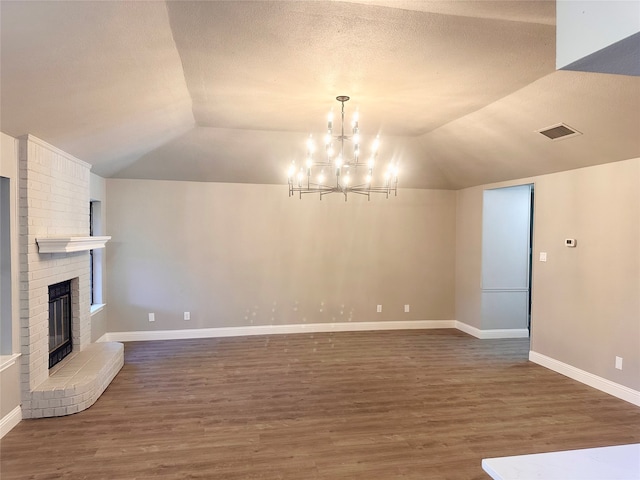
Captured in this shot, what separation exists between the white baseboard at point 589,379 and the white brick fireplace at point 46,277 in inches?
194

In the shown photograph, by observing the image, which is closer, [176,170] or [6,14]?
[6,14]

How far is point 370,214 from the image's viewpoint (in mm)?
6207

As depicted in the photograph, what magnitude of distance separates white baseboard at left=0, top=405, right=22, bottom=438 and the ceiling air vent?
17.3ft

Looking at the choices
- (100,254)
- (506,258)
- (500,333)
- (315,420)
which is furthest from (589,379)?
(100,254)

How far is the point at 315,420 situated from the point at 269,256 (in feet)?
10.1

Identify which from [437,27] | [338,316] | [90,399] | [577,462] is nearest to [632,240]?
[437,27]

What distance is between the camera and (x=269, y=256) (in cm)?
592

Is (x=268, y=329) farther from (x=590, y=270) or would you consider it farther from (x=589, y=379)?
(x=590, y=270)

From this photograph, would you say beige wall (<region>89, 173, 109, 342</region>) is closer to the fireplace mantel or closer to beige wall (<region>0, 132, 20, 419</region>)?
the fireplace mantel

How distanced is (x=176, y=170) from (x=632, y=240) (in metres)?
5.39

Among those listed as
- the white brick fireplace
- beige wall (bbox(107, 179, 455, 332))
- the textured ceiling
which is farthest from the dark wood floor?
the textured ceiling

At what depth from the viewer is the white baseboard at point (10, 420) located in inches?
114

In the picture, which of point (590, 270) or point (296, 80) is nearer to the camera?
point (296, 80)

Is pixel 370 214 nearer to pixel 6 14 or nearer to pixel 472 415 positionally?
pixel 472 415
